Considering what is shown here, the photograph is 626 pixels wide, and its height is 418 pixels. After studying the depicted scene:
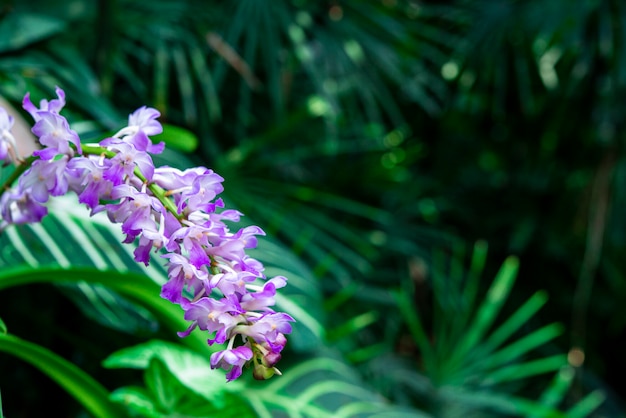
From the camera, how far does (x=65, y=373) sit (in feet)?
1.84

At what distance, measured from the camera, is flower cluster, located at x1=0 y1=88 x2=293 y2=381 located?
408 millimetres

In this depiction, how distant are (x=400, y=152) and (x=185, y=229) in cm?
127

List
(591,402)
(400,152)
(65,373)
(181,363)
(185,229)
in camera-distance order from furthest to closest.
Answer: (591,402), (400,152), (181,363), (65,373), (185,229)

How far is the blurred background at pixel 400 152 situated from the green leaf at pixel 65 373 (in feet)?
1.44

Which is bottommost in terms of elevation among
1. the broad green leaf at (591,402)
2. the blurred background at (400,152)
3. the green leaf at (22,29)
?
the broad green leaf at (591,402)

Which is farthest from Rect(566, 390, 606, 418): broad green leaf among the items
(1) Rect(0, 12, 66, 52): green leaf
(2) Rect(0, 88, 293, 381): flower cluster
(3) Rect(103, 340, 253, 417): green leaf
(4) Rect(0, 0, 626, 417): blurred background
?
(2) Rect(0, 88, 293, 381): flower cluster

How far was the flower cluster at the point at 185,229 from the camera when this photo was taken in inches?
16.1

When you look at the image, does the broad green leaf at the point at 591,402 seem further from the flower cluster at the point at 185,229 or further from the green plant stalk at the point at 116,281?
the flower cluster at the point at 185,229

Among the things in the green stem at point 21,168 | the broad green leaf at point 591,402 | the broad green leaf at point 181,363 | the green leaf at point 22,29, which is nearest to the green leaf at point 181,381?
the broad green leaf at point 181,363

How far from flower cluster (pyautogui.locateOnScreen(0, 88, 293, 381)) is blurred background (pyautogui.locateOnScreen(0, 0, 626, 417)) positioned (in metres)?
0.52

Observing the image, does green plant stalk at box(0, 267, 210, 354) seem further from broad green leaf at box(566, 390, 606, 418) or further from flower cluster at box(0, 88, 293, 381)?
broad green leaf at box(566, 390, 606, 418)

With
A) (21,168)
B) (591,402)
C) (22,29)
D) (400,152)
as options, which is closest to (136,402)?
(21,168)

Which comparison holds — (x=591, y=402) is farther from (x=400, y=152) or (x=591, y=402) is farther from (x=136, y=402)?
(x=136, y=402)

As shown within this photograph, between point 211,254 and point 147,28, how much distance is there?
1.13 metres
